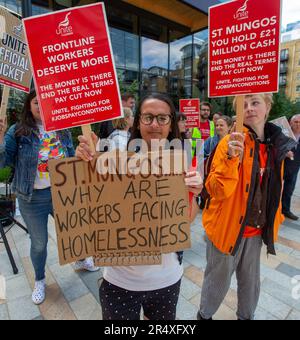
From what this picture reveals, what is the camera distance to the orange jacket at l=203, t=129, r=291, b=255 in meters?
1.58

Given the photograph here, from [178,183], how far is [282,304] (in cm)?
210

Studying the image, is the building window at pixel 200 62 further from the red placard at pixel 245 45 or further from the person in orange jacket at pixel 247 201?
the red placard at pixel 245 45

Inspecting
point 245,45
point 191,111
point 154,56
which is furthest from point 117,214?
point 154,56

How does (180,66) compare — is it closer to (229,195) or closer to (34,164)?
(34,164)

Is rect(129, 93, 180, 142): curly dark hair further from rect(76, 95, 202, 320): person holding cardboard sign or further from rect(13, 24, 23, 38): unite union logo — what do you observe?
rect(13, 24, 23, 38): unite union logo

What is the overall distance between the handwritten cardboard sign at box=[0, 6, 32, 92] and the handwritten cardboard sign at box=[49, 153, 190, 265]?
1292mm

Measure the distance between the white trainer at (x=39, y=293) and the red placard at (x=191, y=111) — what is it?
149 inches

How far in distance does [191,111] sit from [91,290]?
375 centimetres

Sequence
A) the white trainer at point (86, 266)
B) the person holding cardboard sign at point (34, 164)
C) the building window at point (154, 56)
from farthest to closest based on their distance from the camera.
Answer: the building window at point (154, 56) < the white trainer at point (86, 266) < the person holding cardboard sign at point (34, 164)

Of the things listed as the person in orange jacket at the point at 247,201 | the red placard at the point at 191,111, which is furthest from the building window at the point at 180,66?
the person in orange jacket at the point at 247,201

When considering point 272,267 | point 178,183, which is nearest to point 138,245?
point 178,183

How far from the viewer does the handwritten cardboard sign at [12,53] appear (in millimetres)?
1876

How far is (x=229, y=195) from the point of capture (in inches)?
63.6

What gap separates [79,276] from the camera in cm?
282
